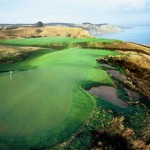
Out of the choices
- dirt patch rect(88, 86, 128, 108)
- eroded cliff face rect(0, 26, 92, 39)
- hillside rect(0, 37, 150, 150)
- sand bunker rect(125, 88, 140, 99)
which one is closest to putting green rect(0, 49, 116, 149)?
hillside rect(0, 37, 150, 150)

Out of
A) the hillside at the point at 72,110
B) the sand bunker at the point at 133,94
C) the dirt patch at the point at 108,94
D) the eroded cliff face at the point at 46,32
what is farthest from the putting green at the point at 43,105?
the eroded cliff face at the point at 46,32

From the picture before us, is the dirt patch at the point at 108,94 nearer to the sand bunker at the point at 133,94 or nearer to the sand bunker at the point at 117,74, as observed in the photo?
the sand bunker at the point at 133,94

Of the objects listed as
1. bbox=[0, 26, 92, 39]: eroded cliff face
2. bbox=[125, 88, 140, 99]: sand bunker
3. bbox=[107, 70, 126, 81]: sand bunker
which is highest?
bbox=[107, 70, 126, 81]: sand bunker

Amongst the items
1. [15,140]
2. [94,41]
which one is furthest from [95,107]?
[94,41]

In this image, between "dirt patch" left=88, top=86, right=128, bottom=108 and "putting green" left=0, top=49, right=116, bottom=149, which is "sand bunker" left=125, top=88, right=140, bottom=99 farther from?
"putting green" left=0, top=49, right=116, bottom=149

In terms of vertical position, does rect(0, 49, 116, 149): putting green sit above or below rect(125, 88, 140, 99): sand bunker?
above

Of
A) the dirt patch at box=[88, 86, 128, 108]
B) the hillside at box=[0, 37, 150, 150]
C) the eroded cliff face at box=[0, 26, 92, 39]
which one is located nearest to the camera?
the hillside at box=[0, 37, 150, 150]

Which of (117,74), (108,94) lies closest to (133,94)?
(108,94)
